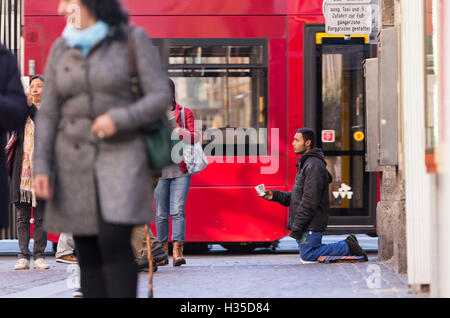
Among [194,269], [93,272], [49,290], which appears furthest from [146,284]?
[93,272]

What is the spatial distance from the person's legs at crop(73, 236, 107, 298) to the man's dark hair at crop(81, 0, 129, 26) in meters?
0.93

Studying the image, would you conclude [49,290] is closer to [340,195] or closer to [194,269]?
[194,269]

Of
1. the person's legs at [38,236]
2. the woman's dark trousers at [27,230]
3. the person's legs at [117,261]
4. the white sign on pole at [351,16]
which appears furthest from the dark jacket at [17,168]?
the person's legs at [117,261]

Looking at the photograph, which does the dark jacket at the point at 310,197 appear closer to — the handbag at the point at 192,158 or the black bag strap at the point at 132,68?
the handbag at the point at 192,158

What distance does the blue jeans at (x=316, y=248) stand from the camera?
27.8 ft

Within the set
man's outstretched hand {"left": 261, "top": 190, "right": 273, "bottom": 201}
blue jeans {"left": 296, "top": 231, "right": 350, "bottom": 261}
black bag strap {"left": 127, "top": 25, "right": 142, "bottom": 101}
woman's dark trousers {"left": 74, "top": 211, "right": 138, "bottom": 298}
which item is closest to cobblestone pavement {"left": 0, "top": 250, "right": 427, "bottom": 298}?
blue jeans {"left": 296, "top": 231, "right": 350, "bottom": 261}

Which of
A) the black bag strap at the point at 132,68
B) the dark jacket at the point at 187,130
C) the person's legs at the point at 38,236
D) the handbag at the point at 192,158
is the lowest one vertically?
the person's legs at the point at 38,236

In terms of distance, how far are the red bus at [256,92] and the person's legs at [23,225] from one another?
203 centimetres

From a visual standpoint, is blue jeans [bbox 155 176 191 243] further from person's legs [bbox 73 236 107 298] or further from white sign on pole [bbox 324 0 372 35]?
person's legs [bbox 73 236 107 298]

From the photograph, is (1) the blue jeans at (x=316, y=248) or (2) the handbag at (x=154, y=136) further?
(1) the blue jeans at (x=316, y=248)

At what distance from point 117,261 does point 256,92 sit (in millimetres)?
6495

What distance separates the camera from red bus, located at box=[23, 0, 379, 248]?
9938 millimetres
